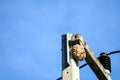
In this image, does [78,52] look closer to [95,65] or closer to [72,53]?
[72,53]

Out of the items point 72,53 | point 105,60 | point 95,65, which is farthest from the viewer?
point 105,60

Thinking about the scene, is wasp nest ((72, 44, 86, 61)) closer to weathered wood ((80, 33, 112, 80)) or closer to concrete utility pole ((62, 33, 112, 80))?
concrete utility pole ((62, 33, 112, 80))

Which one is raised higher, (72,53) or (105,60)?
(105,60)

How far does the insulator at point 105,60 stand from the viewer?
7422 mm

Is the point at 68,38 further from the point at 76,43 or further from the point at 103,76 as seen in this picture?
the point at 103,76

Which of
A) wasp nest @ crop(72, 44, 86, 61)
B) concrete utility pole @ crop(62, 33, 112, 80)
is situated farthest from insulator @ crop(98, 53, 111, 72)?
wasp nest @ crop(72, 44, 86, 61)

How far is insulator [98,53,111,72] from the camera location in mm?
7422

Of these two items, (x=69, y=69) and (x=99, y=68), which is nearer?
(x=69, y=69)

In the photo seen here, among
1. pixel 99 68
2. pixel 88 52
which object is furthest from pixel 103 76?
pixel 88 52

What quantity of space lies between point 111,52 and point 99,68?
125cm

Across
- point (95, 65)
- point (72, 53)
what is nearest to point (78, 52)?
point (72, 53)

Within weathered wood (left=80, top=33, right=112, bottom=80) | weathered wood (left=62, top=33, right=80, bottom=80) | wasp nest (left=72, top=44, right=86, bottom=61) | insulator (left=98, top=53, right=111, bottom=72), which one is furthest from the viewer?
insulator (left=98, top=53, right=111, bottom=72)

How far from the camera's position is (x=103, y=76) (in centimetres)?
707

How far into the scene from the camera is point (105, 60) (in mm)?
7461
